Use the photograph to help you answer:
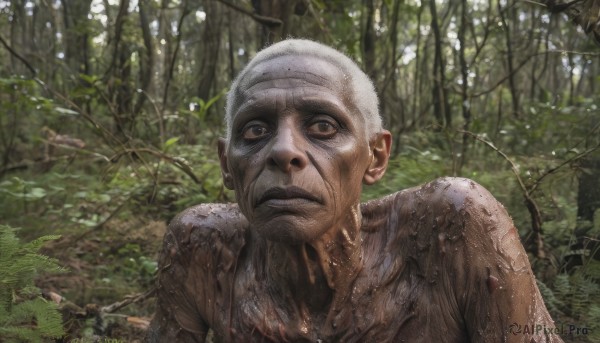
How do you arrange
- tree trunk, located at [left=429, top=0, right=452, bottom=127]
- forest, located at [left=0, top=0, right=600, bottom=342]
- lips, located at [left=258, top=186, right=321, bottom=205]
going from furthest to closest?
1. tree trunk, located at [left=429, top=0, right=452, bottom=127]
2. forest, located at [left=0, top=0, right=600, bottom=342]
3. lips, located at [left=258, top=186, right=321, bottom=205]

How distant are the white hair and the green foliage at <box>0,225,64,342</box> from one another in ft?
3.24

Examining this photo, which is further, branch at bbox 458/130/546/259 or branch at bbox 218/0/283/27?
branch at bbox 218/0/283/27

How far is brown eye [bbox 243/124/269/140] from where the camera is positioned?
74.8 inches

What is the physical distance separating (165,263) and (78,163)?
4.25 meters

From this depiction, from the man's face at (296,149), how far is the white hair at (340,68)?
37 mm

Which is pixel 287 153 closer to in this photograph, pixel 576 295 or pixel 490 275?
pixel 490 275

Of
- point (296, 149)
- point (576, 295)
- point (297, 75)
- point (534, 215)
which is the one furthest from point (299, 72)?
point (534, 215)

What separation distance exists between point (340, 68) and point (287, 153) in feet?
1.57

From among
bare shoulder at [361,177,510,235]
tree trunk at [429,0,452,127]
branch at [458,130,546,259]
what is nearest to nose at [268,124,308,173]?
bare shoulder at [361,177,510,235]

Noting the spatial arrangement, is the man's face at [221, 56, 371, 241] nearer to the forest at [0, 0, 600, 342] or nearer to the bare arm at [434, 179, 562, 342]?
the bare arm at [434, 179, 562, 342]

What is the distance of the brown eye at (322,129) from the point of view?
6.05ft

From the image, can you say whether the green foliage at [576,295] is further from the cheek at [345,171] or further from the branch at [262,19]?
the branch at [262,19]

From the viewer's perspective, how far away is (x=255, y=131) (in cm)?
191

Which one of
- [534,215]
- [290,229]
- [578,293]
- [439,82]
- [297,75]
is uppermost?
[439,82]
